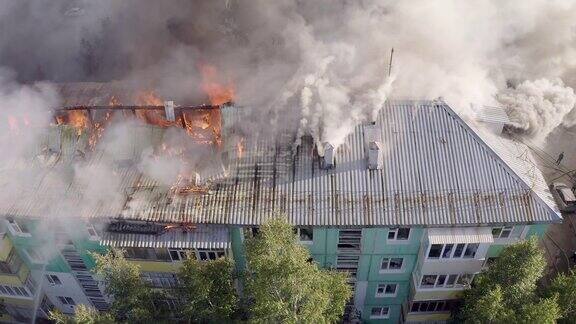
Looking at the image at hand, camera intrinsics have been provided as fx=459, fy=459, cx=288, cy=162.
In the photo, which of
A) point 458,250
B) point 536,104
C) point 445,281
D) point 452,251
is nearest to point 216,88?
point 452,251

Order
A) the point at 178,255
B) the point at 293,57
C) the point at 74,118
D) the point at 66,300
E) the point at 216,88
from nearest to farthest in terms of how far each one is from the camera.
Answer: the point at 178,255 → the point at 74,118 → the point at 293,57 → the point at 216,88 → the point at 66,300

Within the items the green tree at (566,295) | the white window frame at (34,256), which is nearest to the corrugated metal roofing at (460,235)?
the green tree at (566,295)

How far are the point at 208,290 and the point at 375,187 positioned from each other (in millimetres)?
7796

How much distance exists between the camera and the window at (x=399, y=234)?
19253 mm

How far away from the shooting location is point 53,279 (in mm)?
23375

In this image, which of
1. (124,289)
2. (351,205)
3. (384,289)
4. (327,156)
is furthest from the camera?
(384,289)

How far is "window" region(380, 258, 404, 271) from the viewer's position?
2089 cm

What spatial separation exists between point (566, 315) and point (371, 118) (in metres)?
10.5

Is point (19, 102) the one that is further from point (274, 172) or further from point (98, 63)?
point (274, 172)

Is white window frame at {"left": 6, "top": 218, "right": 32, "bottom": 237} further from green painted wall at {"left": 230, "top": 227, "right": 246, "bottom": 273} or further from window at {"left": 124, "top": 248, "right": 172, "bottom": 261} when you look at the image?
green painted wall at {"left": 230, "top": 227, "right": 246, "bottom": 273}

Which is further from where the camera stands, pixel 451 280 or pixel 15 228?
pixel 451 280

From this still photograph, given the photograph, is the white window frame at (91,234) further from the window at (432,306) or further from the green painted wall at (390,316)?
the window at (432,306)

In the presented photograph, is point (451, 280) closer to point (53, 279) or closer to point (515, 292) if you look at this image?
point (515, 292)

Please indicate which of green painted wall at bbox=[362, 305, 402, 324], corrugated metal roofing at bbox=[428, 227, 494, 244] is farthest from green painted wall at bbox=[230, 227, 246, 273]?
corrugated metal roofing at bbox=[428, 227, 494, 244]
